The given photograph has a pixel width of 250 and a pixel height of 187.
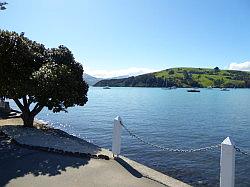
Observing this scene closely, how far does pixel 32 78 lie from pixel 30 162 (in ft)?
30.9

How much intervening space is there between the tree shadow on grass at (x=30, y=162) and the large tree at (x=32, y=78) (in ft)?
19.8

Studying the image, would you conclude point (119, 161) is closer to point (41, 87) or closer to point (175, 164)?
point (175, 164)

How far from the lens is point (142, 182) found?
36.8ft

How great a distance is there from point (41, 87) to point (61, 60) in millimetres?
4638

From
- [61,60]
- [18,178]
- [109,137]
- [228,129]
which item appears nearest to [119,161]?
[18,178]

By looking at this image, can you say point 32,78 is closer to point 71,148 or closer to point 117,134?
point 71,148

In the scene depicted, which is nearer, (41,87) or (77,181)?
(77,181)

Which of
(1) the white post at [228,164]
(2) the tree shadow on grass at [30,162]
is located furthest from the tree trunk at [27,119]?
(1) the white post at [228,164]

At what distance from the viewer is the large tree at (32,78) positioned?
21516 millimetres

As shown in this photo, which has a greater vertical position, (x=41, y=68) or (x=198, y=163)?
(x=41, y=68)

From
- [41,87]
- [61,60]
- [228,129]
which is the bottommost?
[228,129]

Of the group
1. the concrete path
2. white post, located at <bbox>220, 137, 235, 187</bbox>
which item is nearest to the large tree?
the concrete path

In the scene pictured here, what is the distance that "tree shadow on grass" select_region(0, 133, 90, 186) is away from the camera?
469 inches

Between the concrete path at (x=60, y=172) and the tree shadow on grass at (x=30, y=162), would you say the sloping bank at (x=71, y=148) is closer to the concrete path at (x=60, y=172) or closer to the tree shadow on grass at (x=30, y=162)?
the concrete path at (x=60, y=172)
